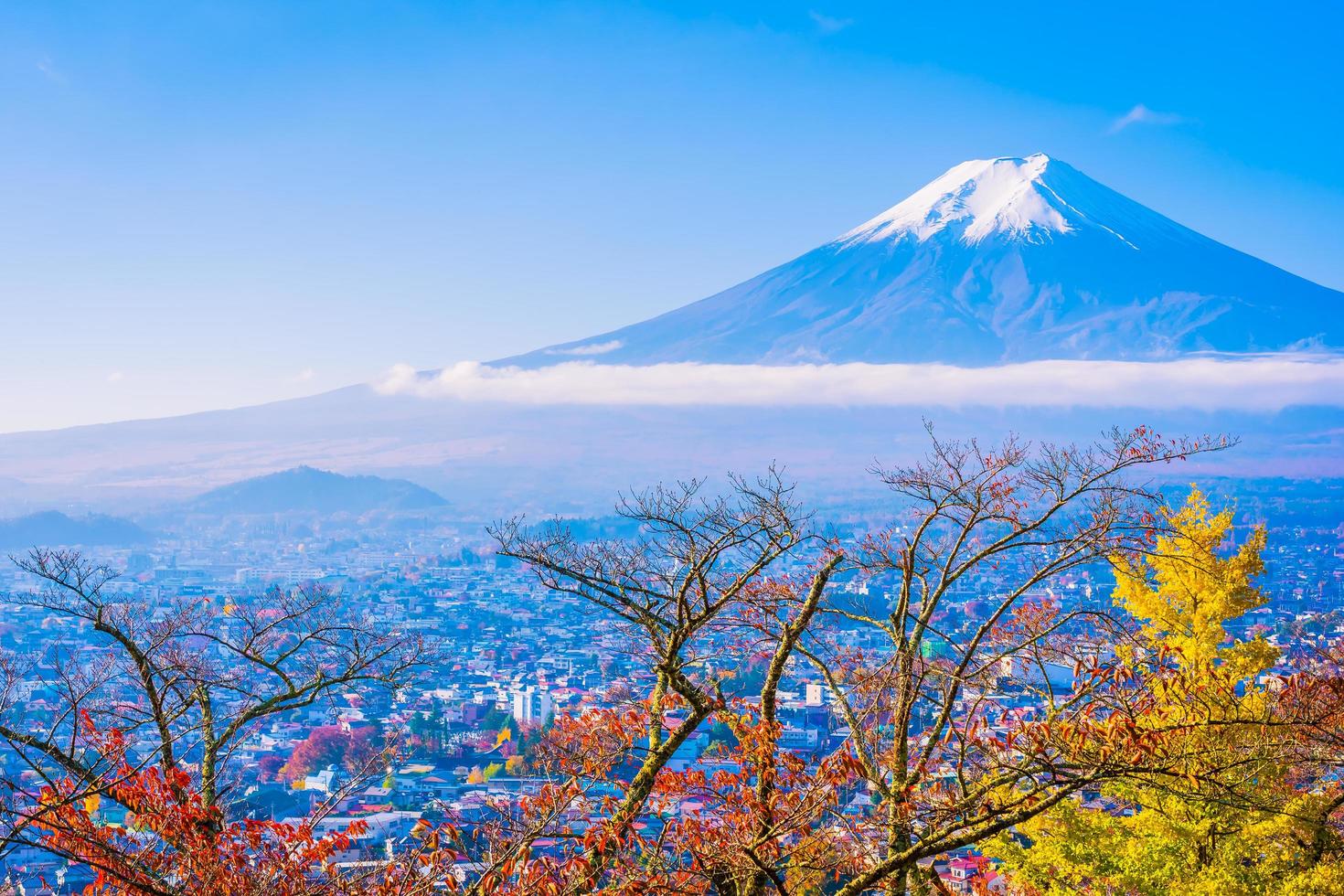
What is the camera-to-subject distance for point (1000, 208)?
13450 centimetres

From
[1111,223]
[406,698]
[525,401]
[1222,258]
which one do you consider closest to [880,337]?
[1111,223]

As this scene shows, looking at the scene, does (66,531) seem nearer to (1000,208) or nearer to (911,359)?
(911,359)

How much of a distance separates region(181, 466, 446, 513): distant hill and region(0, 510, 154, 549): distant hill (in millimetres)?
17088

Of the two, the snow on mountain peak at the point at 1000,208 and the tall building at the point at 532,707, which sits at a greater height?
the snow on mountain peak at the point at 1000,208

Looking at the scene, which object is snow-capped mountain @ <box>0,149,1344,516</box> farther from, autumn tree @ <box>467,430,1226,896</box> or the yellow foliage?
autumn tree @ <box>467,430,1226,896</box>

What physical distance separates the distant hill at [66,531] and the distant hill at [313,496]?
17.1 meters

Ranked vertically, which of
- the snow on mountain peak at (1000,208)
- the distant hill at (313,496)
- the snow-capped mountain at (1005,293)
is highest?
the snow on mountain peak at (1000,208)

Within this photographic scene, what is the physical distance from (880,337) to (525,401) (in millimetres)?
73605

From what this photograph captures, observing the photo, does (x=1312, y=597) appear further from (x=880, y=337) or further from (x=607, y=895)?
(x=880, y=337)

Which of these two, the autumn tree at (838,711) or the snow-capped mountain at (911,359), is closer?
the autumn tree at (838,711)

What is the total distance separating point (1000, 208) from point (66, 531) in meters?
108

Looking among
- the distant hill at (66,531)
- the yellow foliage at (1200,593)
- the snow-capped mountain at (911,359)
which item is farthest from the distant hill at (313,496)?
the yellow foliage at (1200,593)

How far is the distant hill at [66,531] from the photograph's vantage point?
229 ft

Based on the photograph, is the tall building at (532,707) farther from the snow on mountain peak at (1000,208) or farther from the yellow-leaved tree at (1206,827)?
the snow on mountain peak at (1000,208)
